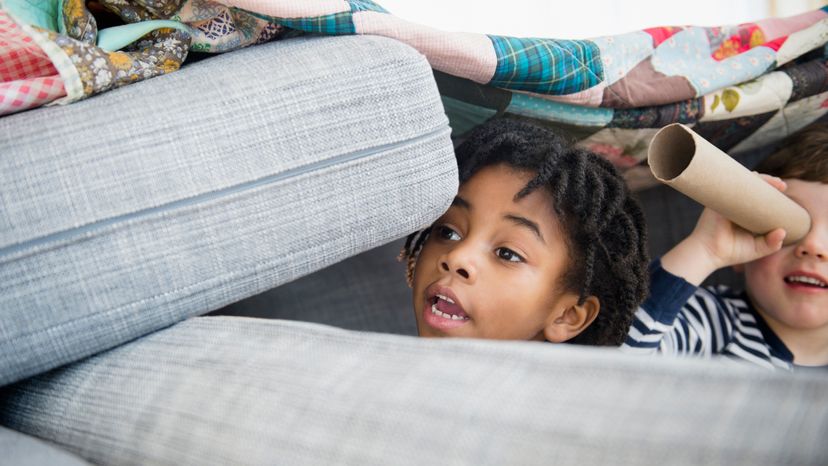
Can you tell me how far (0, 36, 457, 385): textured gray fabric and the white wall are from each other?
24.6 inches

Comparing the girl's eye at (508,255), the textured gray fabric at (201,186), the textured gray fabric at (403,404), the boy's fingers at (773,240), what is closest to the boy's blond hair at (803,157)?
the boy's fingers at (773,240)

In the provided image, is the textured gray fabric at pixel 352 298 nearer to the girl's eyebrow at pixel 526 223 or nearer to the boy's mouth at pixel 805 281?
the girl's eyebrow at pixel 526 223

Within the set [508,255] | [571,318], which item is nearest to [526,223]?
[508,255]

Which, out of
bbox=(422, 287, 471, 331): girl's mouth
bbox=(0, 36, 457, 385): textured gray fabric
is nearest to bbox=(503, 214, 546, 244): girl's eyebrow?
bbox=(422, 287, 471, 331): girl's mouth

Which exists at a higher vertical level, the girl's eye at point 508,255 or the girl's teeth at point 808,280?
the girl's eye at point 508,255

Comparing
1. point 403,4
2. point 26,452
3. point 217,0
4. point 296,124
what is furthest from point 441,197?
point 403,4

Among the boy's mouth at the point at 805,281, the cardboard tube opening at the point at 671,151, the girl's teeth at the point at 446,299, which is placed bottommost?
the boy's mouth at the point at 805,281

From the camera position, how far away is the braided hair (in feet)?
2.65

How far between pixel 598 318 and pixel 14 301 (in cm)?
66

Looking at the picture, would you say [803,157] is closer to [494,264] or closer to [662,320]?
[662,320]

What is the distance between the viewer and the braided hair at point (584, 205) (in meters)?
0.81

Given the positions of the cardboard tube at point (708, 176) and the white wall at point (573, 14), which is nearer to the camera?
the cardboard tube at point (708, 176)

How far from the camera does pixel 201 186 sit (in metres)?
0.50

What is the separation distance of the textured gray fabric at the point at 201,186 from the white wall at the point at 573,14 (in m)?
0.63
